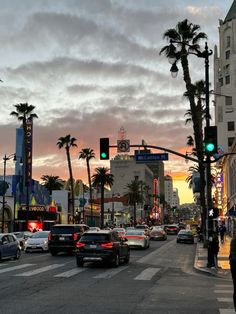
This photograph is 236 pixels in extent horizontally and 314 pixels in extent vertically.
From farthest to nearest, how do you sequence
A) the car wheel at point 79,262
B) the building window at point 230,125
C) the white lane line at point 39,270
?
the building window at point 230,125
the car wheel at point 79,262
the white lane line at point 39,270

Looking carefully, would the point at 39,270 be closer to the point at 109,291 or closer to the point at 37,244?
the point at 109,291

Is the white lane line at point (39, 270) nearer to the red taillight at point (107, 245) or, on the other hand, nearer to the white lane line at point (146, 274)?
the red taillight at point (107, 245)

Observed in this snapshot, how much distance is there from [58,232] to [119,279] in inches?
494

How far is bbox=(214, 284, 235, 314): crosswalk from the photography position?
10.9 m

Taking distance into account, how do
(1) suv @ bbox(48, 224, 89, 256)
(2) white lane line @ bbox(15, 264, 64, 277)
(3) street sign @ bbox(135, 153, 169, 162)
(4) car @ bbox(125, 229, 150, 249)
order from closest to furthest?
(2) white lane line @ bbox(15, 264, 64, 277)
(3) street sign @ bbox(135, 153, 169, 162)
(1) suv @ bbox(48, 224, 89, 256)
(4) car @ bbox(125, 229, 150, 249)

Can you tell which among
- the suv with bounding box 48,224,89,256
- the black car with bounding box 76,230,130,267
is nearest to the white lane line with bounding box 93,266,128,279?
the black car with bounding box 76,230,130,267

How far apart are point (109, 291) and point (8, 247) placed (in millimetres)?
12726

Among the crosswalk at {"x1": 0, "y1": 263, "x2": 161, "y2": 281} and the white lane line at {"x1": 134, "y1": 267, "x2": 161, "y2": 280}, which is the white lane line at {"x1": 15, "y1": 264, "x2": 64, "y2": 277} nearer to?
the crosswalk at {"x1": 0, "y1": 263, "x2": 161, "y2": 281}

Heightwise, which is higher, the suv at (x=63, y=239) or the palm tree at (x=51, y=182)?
the palm tree at (x=51, y=182)

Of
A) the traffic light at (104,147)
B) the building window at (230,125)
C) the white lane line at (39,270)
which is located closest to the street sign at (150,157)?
the traffic light at (104,147)

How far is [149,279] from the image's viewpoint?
17.4 metres

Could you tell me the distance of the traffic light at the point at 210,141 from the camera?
21062 mm

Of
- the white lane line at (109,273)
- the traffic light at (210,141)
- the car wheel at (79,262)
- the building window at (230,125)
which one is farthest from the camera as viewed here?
the building window at (230,125)

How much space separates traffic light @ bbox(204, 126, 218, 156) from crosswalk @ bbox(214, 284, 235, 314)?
674cm
